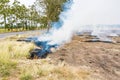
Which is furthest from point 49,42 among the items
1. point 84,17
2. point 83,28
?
point 83,28

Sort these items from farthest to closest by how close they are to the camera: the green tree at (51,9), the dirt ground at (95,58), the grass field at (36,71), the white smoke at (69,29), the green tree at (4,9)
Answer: the green tree at (4,9)
the green tree at (51,9)
the white smoke at (69,29)
the dirt ground at (95,58)
the grass field at (36,71)

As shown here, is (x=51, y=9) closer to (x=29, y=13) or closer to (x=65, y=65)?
(x=65, y=65)

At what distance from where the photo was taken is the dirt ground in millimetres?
10125

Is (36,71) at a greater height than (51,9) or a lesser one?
lesser

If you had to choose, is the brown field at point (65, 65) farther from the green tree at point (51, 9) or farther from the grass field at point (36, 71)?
the green tree at point (51, 9)

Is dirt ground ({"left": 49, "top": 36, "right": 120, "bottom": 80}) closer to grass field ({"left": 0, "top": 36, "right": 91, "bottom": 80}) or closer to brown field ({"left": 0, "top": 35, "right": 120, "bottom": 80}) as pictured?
brown field ({"left": 0, "top": 35, "right": 120, "bottom": 80})

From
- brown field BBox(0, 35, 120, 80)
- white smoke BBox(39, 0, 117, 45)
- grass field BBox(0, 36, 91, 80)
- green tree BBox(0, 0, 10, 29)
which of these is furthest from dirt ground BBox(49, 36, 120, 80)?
green tree BBox(0, 0, 10, 29)

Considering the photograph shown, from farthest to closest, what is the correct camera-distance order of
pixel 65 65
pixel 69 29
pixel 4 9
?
pixel 4 9
pixel 69 29
pixel 65 65

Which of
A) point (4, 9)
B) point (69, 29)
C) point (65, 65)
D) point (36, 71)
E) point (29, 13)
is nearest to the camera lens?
point (36, 71)

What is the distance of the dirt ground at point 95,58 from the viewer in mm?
10125

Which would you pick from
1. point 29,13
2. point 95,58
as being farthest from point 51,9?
point 29,13

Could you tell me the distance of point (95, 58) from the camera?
39.1 feet

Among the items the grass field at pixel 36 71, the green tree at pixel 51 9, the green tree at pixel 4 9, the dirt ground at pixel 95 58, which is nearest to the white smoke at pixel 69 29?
the dirt ground at pixel 95 58

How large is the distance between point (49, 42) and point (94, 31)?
625cm
